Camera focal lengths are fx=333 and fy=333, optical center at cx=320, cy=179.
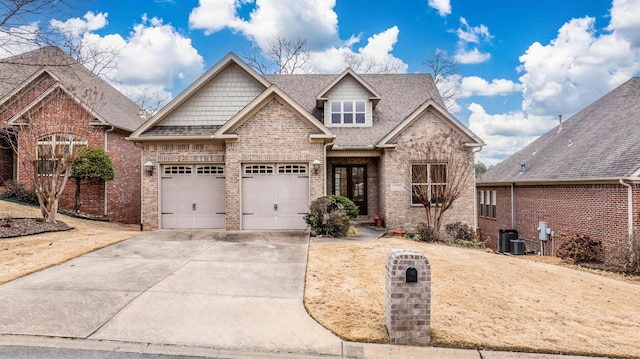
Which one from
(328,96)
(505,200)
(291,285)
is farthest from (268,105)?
(505,200)

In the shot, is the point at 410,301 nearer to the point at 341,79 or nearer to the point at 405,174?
the point at 405,174

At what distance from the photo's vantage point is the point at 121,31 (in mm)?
15055

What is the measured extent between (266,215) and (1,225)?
867 cm

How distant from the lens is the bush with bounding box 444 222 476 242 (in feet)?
43.7

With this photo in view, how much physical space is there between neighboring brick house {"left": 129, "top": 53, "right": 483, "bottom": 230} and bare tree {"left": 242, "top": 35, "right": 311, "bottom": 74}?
51.1 feet

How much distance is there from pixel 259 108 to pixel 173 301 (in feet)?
26.3

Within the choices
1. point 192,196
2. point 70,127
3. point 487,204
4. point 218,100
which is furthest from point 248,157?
point 487,204

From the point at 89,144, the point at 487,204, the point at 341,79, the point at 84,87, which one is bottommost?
the point at 487,204

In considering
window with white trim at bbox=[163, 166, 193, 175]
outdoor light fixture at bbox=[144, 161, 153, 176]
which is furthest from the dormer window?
outdoor light fixture at bbox=[144, 161, 153, 176]

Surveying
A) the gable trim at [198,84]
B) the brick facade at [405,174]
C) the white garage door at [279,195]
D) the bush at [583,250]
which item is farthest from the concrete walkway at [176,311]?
the bush at [583,250]

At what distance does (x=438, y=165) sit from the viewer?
537 inches

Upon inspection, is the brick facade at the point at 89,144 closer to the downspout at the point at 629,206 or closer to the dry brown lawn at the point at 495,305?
the dry brown lawn at the point at 495,305

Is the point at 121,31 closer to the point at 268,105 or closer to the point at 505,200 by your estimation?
the point at 268,105

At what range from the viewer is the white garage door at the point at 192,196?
12586 mm
